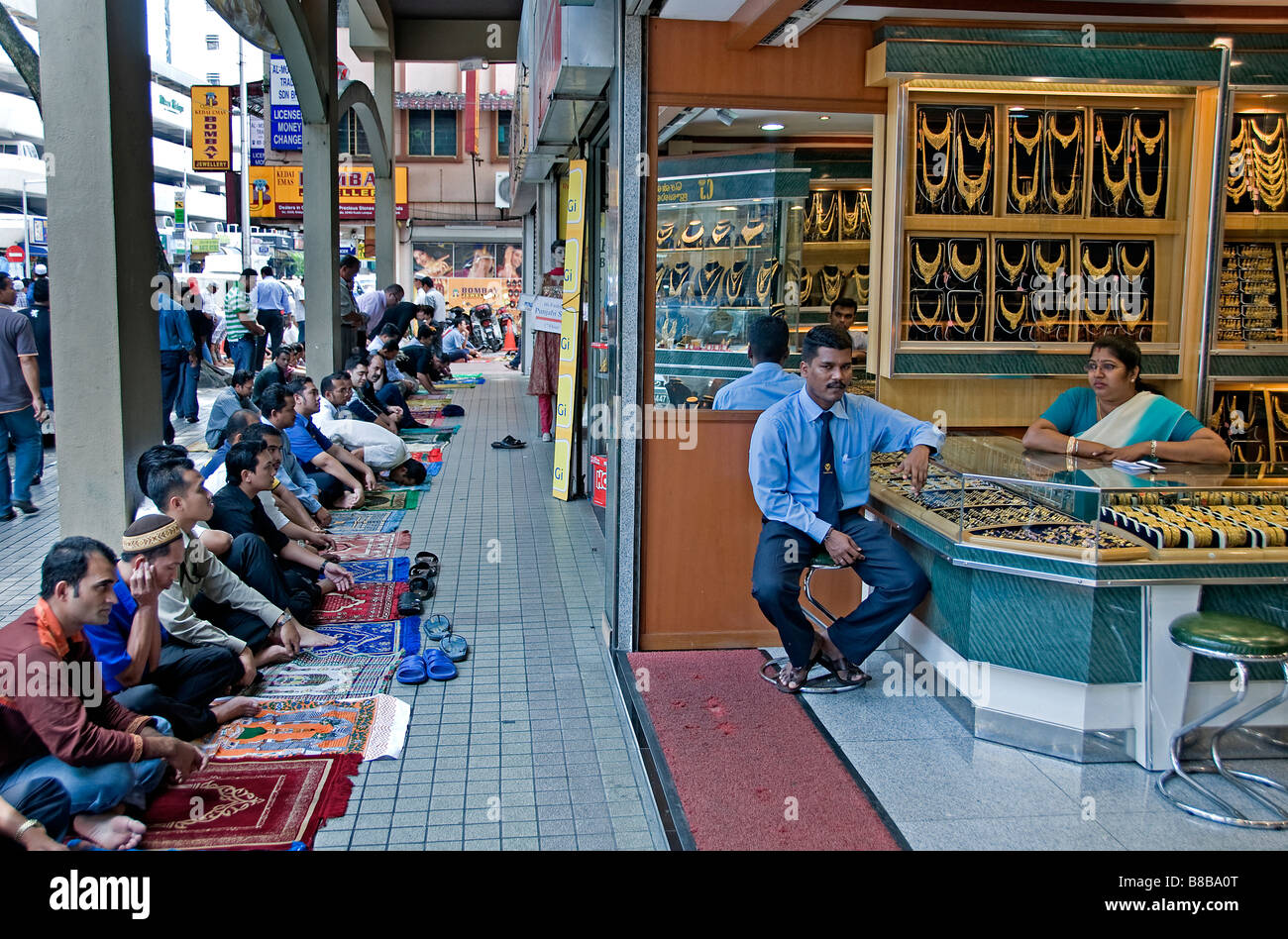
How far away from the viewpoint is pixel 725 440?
525cm

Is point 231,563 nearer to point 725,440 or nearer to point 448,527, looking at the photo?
point 725,440

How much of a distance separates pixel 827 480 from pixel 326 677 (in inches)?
95.2

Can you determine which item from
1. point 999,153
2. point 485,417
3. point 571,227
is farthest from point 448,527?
point 485,417

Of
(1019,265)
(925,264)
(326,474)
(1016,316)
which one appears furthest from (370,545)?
(1019,265)

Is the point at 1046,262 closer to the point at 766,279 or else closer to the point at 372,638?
the point at 766,279

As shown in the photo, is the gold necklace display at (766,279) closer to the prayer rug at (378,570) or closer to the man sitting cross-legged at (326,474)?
the prayer rug at (378,570)

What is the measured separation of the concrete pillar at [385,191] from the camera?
1625 centimetres

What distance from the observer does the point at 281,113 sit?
13703mm

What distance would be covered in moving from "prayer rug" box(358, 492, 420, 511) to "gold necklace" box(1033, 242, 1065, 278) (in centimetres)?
506

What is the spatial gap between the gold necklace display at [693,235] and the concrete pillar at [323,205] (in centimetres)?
603

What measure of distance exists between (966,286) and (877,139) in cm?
92

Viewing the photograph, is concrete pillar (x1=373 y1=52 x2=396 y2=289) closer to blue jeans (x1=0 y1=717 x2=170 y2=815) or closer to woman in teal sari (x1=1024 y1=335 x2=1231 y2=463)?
woman in teal sari (x1=1024 y1=335 x2=1231 y2=463)

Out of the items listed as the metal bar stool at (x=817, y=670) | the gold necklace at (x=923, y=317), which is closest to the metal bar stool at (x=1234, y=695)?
the metal bar stool at (x=817, y=670)

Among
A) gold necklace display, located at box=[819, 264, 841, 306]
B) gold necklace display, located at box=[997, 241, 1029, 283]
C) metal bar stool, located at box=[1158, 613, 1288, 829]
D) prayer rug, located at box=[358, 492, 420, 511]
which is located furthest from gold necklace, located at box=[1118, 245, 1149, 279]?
prayer rug, located at box=[358, 492, 420, 511]
